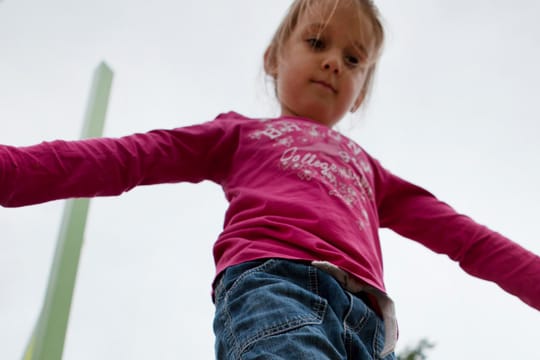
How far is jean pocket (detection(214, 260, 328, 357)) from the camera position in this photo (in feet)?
2.11

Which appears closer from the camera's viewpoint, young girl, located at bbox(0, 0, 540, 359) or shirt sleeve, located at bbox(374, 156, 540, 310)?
young girl, located at bbox(0, 0, 540, 359)

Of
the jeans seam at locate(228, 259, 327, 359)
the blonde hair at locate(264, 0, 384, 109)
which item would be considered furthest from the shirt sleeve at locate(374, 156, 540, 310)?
the jeans seam at locate(228, 259, 327, 359)

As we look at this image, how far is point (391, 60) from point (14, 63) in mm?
1277

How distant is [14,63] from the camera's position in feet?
5.04

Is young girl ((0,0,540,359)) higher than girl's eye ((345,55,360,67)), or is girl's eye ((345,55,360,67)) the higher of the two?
girl's eye ((345,55,360,67))

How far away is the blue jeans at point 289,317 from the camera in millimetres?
630

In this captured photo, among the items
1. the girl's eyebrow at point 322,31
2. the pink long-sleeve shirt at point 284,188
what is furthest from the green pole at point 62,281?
the girl's eyebrow at point 322,31

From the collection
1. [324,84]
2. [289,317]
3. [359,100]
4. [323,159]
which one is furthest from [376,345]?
[359,100]

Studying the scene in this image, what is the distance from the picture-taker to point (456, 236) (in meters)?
1.02

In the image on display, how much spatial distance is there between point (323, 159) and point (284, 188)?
0.10 metres

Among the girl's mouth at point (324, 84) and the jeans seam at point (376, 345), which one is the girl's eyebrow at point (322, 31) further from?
the jeans seam at point (376, 345)

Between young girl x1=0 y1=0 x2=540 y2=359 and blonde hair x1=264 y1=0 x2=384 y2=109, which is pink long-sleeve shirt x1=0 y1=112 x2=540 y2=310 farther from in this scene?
blonde hair x1=264 y1=0 x2=384 y2=109

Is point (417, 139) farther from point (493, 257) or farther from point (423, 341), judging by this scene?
point (493, 257)

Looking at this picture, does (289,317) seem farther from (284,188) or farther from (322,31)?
(322,31)
